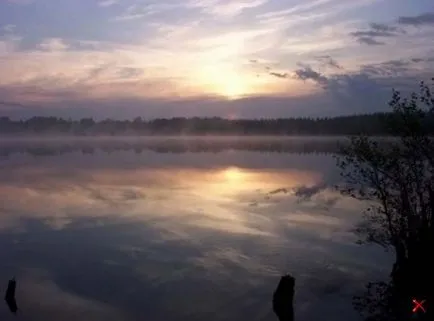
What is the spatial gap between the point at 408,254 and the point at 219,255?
7991 mm

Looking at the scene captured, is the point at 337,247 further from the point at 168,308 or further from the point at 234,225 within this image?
the point at 168,308

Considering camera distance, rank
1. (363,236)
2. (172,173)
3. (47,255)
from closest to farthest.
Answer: (47,255)
(363,236)
(172,173)

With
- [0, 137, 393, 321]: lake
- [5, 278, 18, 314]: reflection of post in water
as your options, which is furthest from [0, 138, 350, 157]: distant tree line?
[5, 278, 18, 314]: reflection of post in water

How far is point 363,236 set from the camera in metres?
24.2

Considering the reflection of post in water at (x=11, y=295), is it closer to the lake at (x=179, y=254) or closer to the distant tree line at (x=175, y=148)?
the lake at (x=179, y=254)

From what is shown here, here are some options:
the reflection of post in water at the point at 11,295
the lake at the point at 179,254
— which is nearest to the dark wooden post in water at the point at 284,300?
the lake at the point at 179,254

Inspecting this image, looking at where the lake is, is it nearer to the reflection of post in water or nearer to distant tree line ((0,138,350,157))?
the reflection of post in water

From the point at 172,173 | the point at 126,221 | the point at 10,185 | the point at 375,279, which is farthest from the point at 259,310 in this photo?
the point at 172,173

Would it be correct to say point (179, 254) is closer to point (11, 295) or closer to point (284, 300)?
point (284, 300)

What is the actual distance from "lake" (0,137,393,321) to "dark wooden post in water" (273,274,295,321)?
298 millimetres

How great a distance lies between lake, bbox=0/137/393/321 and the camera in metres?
16.3

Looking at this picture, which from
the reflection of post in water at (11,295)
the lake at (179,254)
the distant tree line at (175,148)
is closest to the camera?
the reflection of post in water at (11,295)

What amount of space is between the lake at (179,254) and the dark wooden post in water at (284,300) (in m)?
0.30

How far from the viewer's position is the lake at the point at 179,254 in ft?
53.5
